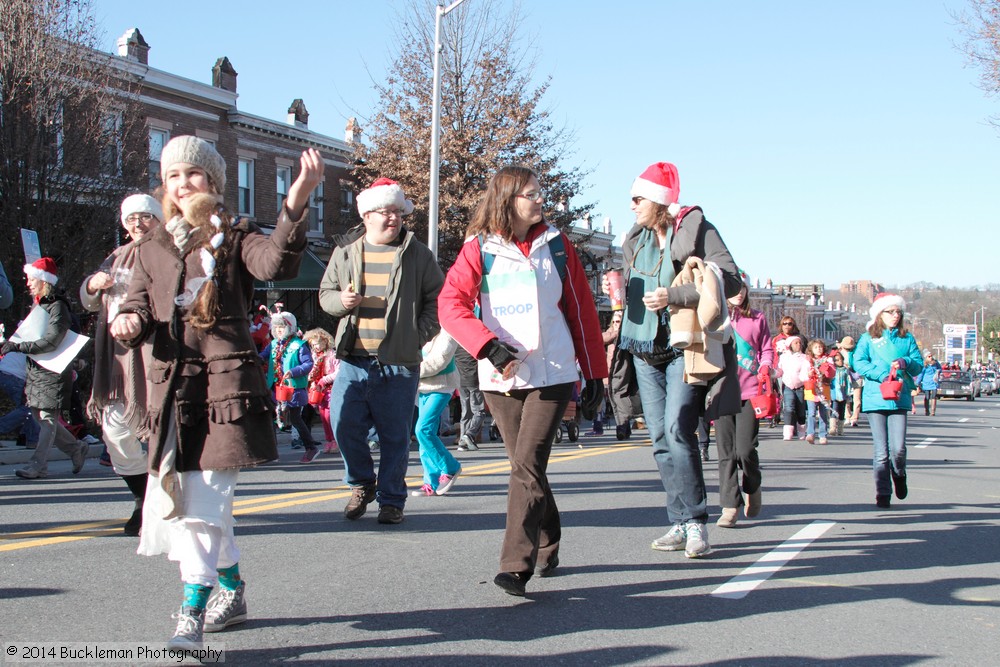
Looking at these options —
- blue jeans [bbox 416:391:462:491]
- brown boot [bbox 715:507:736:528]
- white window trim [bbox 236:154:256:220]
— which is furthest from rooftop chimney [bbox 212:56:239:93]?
brown boot [bbox 715:507:736:528]

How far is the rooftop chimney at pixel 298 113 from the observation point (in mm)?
32688

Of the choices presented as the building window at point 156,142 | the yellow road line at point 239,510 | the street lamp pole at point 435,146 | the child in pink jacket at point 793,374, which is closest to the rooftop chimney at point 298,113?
the building window at point 156,142

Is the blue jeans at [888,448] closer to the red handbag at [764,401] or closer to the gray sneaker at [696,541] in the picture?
the red handbag at [764,401]

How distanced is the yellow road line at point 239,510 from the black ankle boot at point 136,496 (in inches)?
7.0

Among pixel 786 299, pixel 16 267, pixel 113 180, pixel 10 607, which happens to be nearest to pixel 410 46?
pixel 113 180

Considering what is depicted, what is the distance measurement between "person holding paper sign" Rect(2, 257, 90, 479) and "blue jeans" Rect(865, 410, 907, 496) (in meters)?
6.90

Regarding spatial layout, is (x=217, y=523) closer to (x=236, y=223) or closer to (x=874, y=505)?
(x=236, y=223)

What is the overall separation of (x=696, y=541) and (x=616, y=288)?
5.05ft

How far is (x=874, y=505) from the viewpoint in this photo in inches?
329

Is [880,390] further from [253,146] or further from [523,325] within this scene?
[253,146]

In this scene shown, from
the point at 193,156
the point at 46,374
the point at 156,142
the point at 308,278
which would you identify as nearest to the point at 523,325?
the point at 193,156

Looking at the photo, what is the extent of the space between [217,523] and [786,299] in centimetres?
10085

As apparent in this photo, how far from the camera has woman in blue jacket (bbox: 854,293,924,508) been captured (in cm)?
822

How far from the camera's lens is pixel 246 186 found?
29.8m
